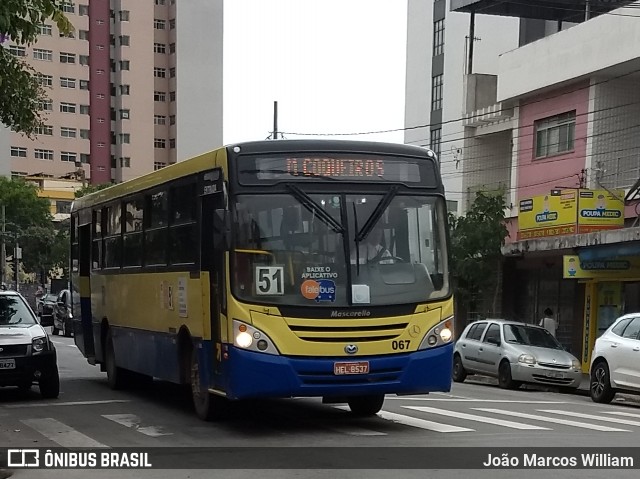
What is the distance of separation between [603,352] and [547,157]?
14027 mm

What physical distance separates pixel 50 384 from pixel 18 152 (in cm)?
8804

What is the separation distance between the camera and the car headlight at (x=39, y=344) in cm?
1504

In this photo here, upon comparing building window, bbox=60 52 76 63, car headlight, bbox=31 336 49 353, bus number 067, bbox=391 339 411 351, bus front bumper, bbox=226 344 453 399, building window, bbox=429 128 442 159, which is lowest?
car headlight, bbox=31 336 49 353

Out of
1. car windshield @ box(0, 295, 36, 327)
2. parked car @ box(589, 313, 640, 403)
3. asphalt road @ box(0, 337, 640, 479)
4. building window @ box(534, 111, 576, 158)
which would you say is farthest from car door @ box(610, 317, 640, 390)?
building window @ box(534, 111, 576, 158)

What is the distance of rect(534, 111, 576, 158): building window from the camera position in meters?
30.4

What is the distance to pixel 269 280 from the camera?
11.1m

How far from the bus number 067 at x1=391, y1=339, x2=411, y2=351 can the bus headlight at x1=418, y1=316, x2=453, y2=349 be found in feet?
0.61

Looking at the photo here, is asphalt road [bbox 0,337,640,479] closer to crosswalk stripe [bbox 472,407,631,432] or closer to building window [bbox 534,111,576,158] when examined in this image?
crosswalk stripe [bbox 472,407,631,432]

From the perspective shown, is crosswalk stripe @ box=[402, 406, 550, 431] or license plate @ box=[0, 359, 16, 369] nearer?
crosswalk stripe @ box=[402, 406, 550, 431]

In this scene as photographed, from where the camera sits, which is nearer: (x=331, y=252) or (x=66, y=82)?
(x=331, y=252)

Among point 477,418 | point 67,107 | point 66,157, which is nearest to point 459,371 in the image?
point 477,418

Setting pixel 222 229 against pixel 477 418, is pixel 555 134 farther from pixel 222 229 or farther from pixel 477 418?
pixel 222 229

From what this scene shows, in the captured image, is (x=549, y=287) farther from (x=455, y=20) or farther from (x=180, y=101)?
(x=180, y=101)

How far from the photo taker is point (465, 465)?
9.38 m
